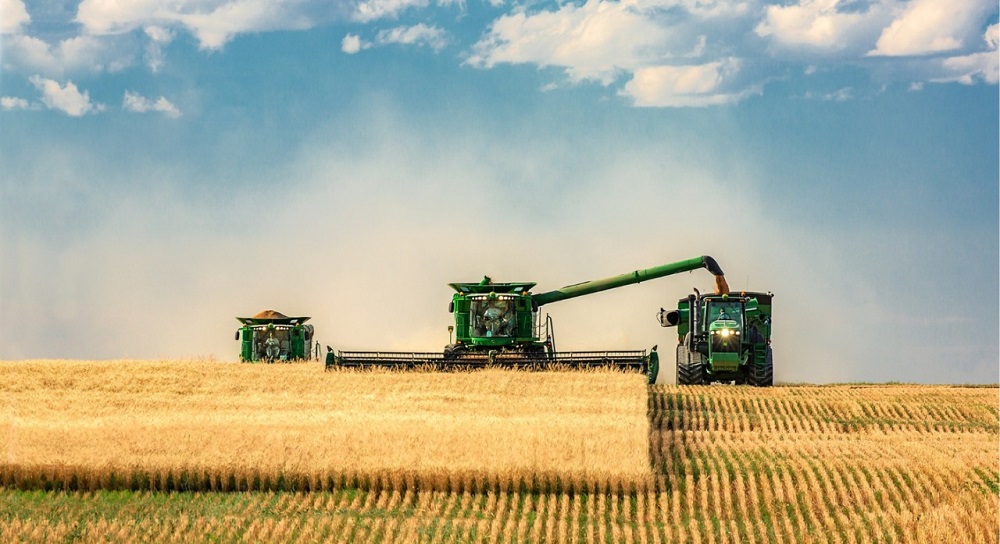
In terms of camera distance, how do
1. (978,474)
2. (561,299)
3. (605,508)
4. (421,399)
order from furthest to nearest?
(561,299)
(421,399)
(978,474)
(605,508)

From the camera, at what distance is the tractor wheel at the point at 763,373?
37750mm

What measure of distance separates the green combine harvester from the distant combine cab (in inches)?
222

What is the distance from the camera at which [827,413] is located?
107ft

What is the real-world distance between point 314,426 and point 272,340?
17.2 metres

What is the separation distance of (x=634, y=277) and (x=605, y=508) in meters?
21.6

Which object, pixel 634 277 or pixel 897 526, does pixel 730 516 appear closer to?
pixel 897 526

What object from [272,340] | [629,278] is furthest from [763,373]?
[272,340]

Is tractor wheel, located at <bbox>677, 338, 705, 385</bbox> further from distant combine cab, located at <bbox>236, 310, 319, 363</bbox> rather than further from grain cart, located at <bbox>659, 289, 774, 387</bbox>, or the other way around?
distant combine cab, located at <bbox>236, 310, 319, 363</bbox>

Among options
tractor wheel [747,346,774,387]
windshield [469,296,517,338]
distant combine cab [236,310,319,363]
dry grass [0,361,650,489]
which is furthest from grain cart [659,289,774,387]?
distant combine cab [236,310,319,363]

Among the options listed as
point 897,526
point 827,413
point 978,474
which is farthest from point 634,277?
point 897,526

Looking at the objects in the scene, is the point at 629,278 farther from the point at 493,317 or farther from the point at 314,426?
the point at 314,426

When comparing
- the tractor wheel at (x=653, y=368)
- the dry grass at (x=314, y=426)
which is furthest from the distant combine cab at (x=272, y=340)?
the tractor wheel at (x=653, y=368)

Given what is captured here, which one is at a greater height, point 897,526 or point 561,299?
point 561,299

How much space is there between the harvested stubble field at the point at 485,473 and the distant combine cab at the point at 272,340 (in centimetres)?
1113
